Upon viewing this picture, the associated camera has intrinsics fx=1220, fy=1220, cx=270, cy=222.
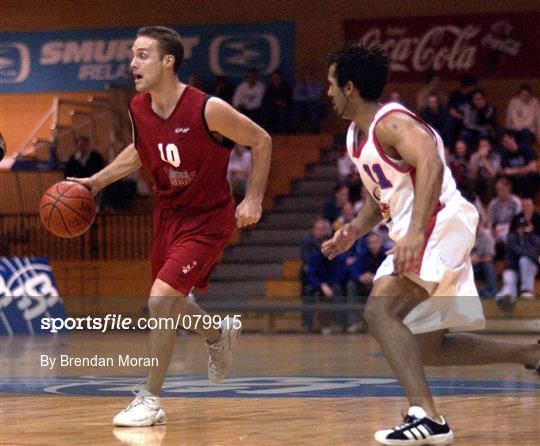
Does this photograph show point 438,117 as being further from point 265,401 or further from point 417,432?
point 417,432

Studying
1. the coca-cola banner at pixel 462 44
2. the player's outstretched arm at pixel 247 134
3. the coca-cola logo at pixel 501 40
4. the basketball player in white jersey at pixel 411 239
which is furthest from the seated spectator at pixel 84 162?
the basketball player in white jersey at pixel 411 239

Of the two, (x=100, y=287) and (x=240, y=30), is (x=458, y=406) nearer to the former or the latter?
(x=100, y=287)

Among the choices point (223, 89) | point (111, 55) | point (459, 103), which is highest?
point (111, 55)

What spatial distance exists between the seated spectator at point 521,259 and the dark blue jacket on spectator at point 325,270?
1899 mm

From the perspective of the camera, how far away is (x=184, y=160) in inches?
237

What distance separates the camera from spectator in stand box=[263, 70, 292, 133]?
18.2 m

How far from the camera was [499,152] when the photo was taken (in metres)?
15.6

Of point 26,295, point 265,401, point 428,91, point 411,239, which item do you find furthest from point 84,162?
point 411,239

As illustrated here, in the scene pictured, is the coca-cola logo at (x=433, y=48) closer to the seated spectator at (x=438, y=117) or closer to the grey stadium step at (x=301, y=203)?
the seated spectator at (x=438, y=117)

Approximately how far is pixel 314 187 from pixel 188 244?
1183 cm

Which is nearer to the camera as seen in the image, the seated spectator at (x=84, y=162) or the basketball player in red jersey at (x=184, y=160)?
the basketball player in red jersey at (x=184, y=160)

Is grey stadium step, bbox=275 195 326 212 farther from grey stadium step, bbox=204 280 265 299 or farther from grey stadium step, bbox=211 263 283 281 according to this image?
grey stadium step, bbox=204 280 265 299

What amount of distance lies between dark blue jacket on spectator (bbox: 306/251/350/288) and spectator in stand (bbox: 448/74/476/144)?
9.03 ft

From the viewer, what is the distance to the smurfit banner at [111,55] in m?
19.7
